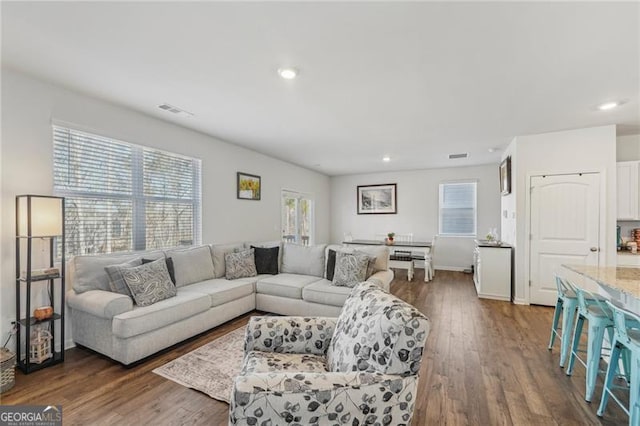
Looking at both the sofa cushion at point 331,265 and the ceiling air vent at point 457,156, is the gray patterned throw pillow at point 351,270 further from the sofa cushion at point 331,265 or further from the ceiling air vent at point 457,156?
the ceiling air vent at point 457,156

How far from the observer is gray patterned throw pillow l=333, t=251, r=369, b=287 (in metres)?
3.58

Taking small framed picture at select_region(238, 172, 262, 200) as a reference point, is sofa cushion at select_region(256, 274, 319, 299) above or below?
below

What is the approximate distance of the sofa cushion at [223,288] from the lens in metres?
3.33

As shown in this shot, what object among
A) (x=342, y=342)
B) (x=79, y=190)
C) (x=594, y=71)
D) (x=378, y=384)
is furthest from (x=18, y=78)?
(x=594, y=71)

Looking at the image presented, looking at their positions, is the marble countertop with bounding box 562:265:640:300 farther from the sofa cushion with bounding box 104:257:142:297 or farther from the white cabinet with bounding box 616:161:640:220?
the sofa cushion with bounding box 104:257:142:297

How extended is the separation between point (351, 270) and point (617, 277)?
7.78 feet

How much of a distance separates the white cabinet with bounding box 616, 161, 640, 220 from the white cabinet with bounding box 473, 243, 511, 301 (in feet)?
4.84

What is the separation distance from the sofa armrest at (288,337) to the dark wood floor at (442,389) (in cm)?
61

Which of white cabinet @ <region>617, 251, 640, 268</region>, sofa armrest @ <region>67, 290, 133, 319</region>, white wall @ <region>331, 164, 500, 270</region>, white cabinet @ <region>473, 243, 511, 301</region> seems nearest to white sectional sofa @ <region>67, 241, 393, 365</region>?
sofa armrest @ <region>67, 290, 133, 319</region>

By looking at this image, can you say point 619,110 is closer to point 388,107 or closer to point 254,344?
point 388,107

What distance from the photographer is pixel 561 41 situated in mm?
2010

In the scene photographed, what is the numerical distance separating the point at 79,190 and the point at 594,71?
4.98 m

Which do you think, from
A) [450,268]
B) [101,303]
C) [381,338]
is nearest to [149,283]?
[101,303]

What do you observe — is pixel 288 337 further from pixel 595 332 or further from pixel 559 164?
pixel 559 164
